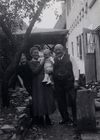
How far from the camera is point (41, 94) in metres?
8.84

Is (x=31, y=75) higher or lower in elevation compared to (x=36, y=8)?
lower

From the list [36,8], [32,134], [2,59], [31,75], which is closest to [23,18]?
[36,8]

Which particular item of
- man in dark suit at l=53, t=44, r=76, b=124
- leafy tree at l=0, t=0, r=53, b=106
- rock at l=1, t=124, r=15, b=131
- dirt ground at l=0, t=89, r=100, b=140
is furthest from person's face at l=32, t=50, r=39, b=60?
leafy tree at l=0, t=0, r=53, b=106

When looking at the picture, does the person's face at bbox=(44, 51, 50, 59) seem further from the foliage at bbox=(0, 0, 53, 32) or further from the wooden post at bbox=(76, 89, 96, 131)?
the foliage at bbox=(0, 0, 53, 32)

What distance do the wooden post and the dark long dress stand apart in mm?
1055

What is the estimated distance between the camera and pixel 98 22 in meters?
16.5

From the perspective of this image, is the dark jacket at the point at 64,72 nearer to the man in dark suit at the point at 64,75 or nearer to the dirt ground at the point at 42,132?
the man in dark suit at the point at 64,75

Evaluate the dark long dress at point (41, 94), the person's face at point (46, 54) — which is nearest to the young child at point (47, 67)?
the person's face at point (46, 54)

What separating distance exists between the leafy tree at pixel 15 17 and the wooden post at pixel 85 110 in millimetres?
4090

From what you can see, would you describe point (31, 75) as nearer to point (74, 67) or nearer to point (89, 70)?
point (74, 67)

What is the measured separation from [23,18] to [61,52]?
4.42 m

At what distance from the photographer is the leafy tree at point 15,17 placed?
11680 mm

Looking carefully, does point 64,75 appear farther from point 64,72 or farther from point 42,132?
point 42,132

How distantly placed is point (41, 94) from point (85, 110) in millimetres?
1298
